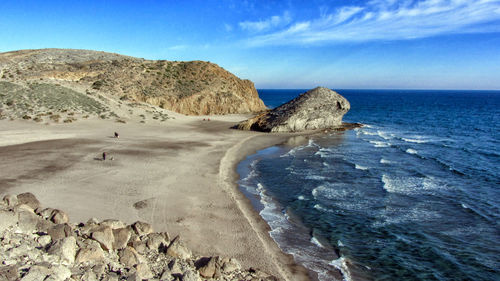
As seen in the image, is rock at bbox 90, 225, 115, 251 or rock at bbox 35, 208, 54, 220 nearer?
rock at bbox 90, 225, 115, 251

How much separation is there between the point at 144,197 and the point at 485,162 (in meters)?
30.4

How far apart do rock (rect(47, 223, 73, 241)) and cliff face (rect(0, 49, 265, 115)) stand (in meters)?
49.5

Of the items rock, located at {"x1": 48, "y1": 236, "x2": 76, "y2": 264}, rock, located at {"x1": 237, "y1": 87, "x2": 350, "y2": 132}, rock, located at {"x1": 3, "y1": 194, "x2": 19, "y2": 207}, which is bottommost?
rock, located at {"x1": 48, "y1": 236, "x2": 76, "y2": 264}

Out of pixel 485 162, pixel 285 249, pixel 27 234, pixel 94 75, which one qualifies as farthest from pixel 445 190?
pixel 94 75

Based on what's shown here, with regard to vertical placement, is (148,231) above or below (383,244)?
above

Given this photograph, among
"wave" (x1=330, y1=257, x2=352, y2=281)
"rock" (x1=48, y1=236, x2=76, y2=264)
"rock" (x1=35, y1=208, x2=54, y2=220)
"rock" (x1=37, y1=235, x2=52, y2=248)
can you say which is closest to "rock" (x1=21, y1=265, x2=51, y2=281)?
"rock" (x1=48, y1=236, x2=76, y2=264)

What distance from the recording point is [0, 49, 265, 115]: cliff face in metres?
59.5

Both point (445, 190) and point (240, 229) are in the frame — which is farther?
point (445, 190)

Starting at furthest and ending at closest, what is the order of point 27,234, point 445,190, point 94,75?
point 94,75
point 445,190
point 27,234

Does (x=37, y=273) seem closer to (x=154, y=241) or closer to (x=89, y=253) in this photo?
(x=89, y=253)

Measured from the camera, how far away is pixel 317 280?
12.0 m

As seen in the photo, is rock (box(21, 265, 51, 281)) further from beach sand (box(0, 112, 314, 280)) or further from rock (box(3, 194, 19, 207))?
beach sand (box(0, 112, 314, 280))

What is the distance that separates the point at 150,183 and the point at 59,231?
9.45m

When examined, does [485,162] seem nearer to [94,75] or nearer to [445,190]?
[445,190]
